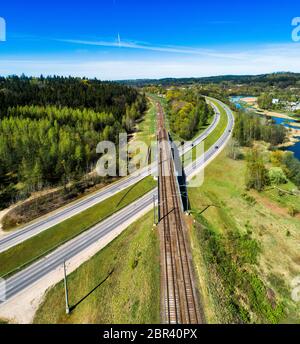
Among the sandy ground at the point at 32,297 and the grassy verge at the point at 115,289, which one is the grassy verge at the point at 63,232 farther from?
the grassy verge at the point at 115,289

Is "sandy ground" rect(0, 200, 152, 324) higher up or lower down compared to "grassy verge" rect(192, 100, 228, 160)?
lower down

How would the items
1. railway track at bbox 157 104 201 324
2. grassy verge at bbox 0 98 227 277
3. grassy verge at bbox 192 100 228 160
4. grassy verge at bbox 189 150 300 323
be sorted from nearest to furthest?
railway track at bbox 157 104 201 324 → grassy verge at bbox 189 150 300 323 → grassy verge at bbox 0 98 227 277 → grassy verge at bbox 192 100 228 160

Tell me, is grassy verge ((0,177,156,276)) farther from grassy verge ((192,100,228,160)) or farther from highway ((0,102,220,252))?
grassy verge ((192,100,228,160))

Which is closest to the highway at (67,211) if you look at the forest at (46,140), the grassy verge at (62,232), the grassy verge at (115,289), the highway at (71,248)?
the grassy verge at (62,232)

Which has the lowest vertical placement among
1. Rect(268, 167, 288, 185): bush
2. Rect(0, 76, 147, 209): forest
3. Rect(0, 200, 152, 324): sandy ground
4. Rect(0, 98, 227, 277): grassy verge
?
Rect(0, 200, 152, 324): sandy ground

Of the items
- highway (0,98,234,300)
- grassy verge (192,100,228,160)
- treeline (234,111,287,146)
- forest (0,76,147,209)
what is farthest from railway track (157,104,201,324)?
treeline (234,111,287,146)

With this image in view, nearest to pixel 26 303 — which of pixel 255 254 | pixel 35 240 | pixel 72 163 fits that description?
pixel 35 240

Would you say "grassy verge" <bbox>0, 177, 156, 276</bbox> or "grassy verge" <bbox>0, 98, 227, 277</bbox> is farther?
"grassy verge" <bbox>0, 177, 156, 276</bbox>
